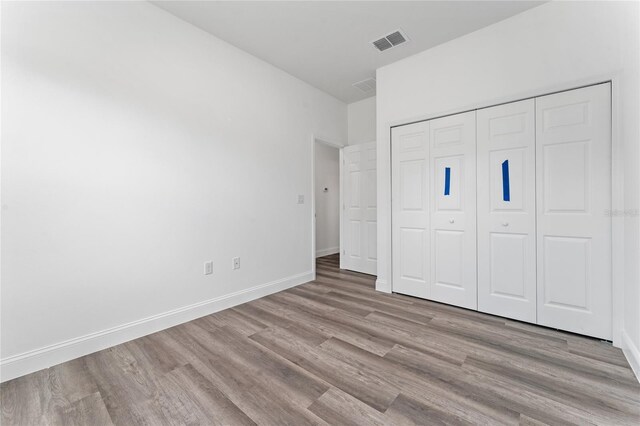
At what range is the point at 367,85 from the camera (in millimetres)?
3930

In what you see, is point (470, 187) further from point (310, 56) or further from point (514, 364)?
point (310, 56)

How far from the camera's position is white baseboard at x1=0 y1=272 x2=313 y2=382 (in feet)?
5.73

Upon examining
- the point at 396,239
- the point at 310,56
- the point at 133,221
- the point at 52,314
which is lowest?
the point at 52,314

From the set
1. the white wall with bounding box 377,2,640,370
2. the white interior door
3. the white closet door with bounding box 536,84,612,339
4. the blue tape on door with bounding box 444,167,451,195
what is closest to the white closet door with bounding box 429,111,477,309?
the blue tape on door with bounding box 444,167,451,195

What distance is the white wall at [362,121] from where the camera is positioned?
4379mm

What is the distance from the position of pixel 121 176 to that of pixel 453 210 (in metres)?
3.24

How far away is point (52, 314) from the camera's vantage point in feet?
Answer: 6.15

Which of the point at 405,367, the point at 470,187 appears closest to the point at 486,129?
the point at 470,187

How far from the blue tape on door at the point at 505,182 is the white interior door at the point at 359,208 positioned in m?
1.86

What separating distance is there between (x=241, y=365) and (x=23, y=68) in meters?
2.55

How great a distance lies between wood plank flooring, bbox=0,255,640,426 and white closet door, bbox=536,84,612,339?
0.24 m

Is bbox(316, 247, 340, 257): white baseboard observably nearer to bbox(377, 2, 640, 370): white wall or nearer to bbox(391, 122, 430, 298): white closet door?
bbox(377, 2, 640, 370): white wall

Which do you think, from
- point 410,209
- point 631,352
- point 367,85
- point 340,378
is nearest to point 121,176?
point 340,378

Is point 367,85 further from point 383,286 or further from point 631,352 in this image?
point 631,352
